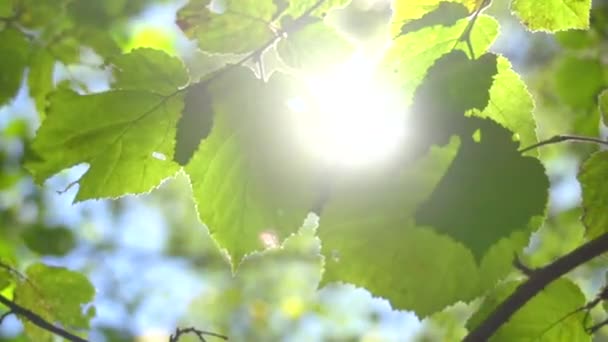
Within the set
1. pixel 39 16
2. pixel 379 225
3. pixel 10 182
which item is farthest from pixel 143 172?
pixel 10 182

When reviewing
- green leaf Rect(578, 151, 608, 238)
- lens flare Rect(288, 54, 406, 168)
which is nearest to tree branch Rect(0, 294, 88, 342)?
lens flare Rect(288, 54, 406, 168)

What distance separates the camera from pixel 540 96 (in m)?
5.33

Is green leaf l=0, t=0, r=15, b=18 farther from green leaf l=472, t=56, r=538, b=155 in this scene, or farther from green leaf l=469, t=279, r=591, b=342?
green leaf l=469, t=279, r=591, b=342

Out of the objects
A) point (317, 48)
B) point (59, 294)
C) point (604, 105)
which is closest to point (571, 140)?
point (604, 105)

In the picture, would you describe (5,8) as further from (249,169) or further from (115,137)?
(249,169)

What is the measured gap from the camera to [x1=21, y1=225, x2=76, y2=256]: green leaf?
6.57 ft

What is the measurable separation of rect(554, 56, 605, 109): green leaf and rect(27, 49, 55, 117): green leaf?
156cm

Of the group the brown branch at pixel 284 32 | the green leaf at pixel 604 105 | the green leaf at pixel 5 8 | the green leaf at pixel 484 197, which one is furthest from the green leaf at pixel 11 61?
the green leaf at pixel 604 105

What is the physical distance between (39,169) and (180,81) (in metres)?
0.22

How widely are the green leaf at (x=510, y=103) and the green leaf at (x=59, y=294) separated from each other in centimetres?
82

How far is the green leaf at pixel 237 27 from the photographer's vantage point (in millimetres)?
952

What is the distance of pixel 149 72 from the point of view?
3.08 feet

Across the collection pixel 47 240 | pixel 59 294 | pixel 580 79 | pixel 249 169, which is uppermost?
pixel 580 79

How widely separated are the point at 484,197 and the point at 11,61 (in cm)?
94
